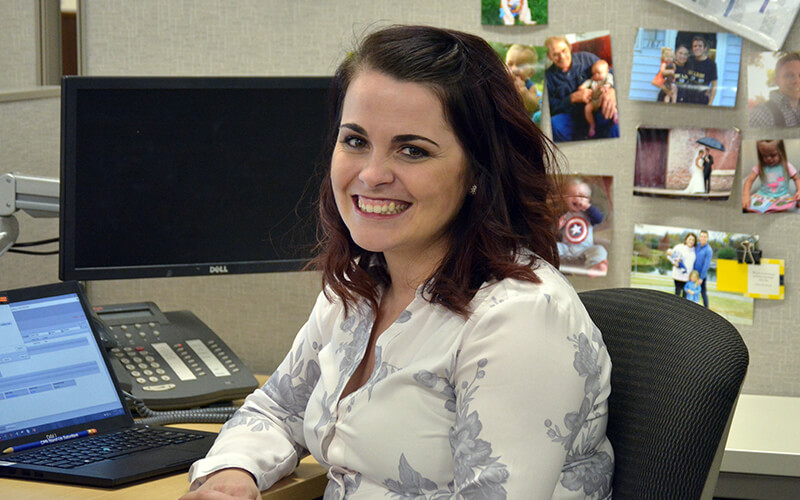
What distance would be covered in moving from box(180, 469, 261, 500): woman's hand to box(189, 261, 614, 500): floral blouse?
0.04 feet

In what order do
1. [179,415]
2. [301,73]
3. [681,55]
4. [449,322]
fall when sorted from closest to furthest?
1. [449,322]
2. [179,415]
3. [681,55]
4. [301,73]

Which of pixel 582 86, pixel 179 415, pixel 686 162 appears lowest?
pixel 179 415

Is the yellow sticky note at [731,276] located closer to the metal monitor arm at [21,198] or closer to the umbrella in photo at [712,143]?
the umbrella in photo at [712,143]

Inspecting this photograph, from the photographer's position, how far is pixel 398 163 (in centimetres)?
104

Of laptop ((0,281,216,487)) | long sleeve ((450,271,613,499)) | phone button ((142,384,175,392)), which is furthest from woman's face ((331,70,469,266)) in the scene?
phone button ((142,384,175,392))

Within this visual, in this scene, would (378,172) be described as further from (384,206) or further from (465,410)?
(465,410)

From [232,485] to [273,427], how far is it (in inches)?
5.5

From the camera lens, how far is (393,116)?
1.03 metres

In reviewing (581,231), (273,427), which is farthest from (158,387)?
(581,231)

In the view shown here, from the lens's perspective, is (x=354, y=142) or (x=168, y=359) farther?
(x=168, y=359)

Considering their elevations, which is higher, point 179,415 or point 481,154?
point 481,154

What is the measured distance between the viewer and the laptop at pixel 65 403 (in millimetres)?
1172

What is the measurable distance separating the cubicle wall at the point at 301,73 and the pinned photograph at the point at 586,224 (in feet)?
0.05

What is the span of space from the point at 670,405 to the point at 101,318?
977mm
